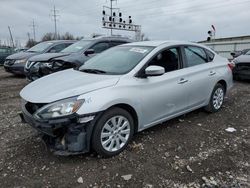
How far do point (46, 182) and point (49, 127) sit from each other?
650 millimetres

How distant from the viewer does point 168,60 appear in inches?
175

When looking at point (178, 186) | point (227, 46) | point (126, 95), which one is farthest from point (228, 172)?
point (227, 46)

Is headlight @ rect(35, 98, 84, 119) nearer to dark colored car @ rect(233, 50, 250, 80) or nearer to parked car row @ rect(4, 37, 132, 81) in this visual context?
parked car row @ rect(4, 37, 132, 81)

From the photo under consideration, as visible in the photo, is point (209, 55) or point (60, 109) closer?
point (60, 109)

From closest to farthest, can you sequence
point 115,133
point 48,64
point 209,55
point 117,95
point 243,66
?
point 117,95 < point 115,133 < point 209,55 < point 48,64 < point 243,66

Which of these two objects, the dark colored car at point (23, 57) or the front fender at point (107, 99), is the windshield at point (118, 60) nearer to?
the front fender at point (107, 99)

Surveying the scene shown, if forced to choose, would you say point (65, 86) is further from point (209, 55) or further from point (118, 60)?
point (209, 55)

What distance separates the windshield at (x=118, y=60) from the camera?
4.01 m

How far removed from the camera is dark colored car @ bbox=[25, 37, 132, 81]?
23.6ft

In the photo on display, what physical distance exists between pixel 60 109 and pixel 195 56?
3.06m

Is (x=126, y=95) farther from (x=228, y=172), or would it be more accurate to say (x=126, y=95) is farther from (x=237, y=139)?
(x=237, y=139)

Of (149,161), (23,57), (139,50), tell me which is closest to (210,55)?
(139,50)

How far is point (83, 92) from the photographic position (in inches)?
129

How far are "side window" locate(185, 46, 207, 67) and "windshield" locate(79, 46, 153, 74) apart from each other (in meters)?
0.91
